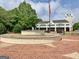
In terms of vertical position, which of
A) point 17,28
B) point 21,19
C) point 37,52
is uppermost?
point 21,19

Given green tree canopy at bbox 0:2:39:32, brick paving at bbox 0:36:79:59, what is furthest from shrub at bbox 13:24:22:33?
brick paving at bbox 0:36:79:59

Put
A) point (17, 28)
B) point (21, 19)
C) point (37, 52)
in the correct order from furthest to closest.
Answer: point (17, 28)
point (21, 19)
point (37, 52)

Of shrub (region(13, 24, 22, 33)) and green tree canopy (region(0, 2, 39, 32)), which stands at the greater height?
green tree canopy (region(0, 2, 39, 32))

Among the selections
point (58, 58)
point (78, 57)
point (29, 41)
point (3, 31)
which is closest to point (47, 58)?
point (58, 58)

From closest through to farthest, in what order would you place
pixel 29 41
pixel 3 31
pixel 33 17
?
1. pixel 29 41
2. pixel 3 31
3. pixel 33 17

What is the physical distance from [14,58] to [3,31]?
32.3 m

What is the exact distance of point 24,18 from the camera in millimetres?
46125

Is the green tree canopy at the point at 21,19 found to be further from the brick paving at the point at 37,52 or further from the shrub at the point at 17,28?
the brick paving at the point at 37,52

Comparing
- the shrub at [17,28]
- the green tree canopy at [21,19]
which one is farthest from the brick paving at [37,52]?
the shrub at [17,28]

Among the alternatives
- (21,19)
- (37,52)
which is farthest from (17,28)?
(37,52)

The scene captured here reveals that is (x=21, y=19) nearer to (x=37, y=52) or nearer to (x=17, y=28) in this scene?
(x=17, y=28)

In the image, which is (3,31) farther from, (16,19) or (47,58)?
(47,58)

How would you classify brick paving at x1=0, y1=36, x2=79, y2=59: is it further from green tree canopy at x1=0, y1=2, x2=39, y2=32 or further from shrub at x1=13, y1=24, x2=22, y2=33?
shrub at x1=13, y1=24, x2=22, y2=33

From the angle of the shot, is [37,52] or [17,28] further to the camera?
[17,28]
